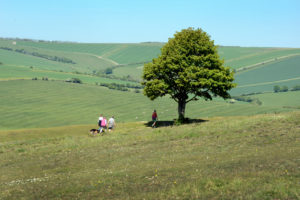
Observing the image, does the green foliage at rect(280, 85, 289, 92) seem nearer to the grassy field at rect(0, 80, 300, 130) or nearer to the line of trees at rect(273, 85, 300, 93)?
the line of trees at rect(273, 85, 300, 93)

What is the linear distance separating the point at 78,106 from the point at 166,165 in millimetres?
128425

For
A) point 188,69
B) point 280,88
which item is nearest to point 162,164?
point 188,69

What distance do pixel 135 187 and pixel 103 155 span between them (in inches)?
555

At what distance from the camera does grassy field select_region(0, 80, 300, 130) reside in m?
126

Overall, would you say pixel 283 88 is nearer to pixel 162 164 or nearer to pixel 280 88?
pixel 280 88

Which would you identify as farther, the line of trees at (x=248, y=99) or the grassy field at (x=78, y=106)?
the line of trees at (x=248, y=99)

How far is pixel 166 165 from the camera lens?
23438mm

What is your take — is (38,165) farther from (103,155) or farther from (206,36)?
(206,36)

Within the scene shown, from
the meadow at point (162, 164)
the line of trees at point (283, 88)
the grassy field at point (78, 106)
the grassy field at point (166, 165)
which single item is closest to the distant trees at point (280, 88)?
the line of trees at point (283, 88)

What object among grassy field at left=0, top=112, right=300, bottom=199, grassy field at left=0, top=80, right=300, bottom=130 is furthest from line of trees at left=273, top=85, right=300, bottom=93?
grassy field at left=0, top=112, right=300, bottom=199

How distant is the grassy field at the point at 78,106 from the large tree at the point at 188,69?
67.4 metres

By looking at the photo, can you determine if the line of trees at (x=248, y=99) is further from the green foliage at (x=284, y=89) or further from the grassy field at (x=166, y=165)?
the grassy field at (x=166, y=165)

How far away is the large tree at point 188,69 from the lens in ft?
179

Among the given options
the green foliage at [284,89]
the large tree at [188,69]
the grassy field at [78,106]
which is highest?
the large tree at [188,69]
